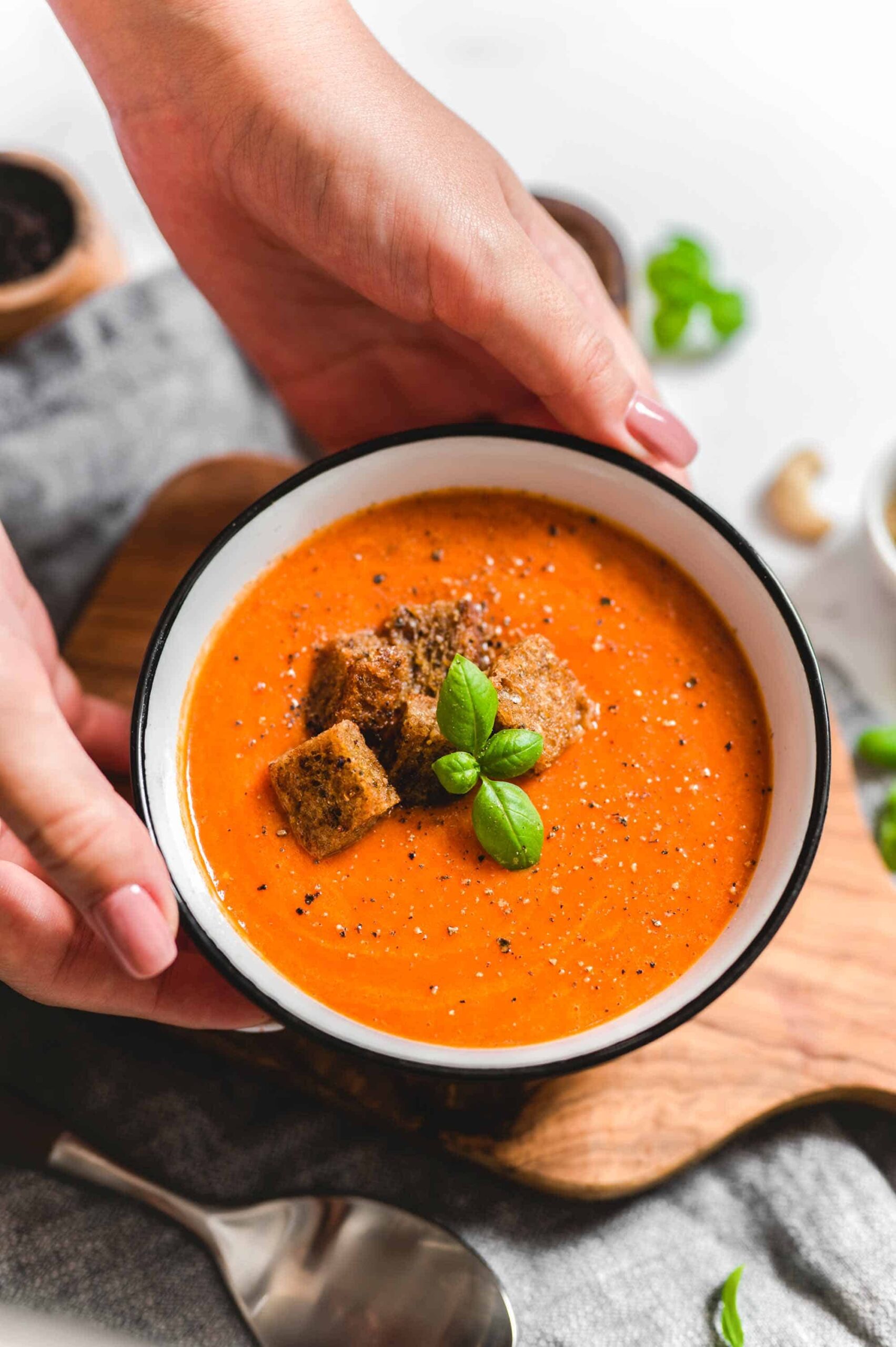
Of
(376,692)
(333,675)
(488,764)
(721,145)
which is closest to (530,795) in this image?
(488,764)

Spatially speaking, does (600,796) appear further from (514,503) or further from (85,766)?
(85,766)

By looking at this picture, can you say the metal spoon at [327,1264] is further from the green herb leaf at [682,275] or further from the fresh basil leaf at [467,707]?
the green herb leaf at [682,275]

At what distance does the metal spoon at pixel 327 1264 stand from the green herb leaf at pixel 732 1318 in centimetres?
52

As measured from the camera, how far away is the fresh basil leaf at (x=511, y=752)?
2.45 metres

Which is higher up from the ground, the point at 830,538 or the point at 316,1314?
the point at 830,538

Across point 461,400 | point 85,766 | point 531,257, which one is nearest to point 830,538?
point 461,400

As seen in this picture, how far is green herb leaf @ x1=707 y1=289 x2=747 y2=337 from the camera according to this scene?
4.08 metres

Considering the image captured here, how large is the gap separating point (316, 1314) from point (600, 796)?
4.84ft

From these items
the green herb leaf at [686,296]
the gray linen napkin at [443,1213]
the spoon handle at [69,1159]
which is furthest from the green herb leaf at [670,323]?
the spoon handle at [69,1159]

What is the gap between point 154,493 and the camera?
383 cm

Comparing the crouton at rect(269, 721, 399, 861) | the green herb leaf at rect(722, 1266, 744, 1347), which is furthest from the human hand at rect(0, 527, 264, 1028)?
the green herb leaf at rect(722, 1266, 744, 1347)

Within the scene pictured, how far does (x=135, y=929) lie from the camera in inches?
88.9

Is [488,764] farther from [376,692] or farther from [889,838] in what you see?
[889,838]

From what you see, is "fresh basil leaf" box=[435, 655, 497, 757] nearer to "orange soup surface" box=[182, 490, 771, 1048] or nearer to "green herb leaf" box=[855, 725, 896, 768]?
"orange soup surface" box=[182, 490, 771, 1048]
